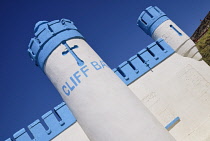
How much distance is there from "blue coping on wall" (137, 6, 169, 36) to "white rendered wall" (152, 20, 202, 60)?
9.1 inches

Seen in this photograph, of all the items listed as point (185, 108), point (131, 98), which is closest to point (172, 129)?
point (185, 108)

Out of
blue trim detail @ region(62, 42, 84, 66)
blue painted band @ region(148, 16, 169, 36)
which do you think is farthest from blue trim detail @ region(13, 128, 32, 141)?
blue painted band @ region(148, 16, 169, 36)

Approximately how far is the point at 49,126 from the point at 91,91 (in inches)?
108

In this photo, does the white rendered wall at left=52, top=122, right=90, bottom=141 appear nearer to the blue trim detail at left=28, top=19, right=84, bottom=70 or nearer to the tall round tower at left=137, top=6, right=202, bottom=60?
the blue trim detail at left=28, top=19, right=84, bottom=70

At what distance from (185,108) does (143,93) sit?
1.60 m

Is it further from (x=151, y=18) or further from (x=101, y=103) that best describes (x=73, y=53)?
(x=151, y=18)

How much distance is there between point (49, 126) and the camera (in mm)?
7590

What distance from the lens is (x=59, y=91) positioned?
625 centimetres

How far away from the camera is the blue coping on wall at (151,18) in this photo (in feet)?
34.1

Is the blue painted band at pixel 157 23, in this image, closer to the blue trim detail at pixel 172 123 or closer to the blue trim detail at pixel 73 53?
the blue trim detail at pixel 172 123

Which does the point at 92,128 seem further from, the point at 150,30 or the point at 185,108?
the point at 150,30

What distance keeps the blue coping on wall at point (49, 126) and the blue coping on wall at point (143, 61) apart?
8.10 ft

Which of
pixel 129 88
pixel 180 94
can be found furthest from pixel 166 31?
pixel 129 88

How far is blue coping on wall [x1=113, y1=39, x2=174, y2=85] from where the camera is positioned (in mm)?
8812
